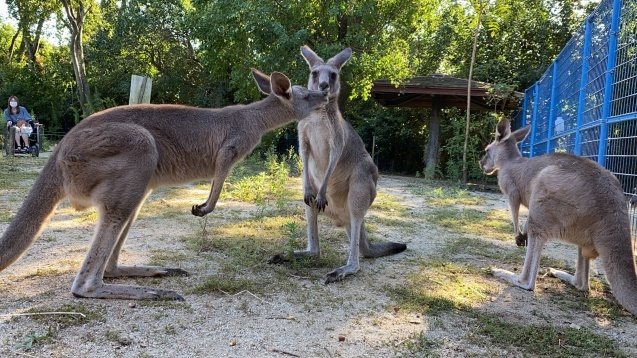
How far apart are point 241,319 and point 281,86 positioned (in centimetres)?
175

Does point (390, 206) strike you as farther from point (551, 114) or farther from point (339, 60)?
point (551, 114)

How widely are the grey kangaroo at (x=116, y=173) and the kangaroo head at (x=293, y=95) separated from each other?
570 millimetres

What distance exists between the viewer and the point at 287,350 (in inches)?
86.7

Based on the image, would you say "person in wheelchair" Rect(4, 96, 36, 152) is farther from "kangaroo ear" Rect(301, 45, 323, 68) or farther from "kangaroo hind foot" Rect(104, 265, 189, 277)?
"kangaroo hind foot" Rect(104, 265, 189, 277)

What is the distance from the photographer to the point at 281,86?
350cm

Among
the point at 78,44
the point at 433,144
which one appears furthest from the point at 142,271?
the point at 78,44

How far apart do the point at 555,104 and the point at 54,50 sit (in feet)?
95.0

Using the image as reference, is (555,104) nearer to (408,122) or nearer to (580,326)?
(580,326)

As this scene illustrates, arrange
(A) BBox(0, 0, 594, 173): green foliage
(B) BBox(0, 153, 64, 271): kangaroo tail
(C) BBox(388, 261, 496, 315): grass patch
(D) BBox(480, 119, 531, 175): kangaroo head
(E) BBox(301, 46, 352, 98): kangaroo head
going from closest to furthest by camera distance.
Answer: (B) BBox(0, 153, 64, 271): kangaroo tail, (C) BBox(388, 261, 496, 315): grass patch, (E) BBox(301, 46, 352, 98): kangaroo head, (D) BBox(480, 119, 531, 175): kangaroo head, (A) BBox(0, 0, 594, 173): green foliage

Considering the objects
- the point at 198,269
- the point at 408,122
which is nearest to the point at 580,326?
the point at 198,269

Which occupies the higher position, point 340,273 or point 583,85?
point 583,85

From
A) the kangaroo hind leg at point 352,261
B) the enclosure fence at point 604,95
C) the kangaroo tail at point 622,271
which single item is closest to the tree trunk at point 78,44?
the enclosure fence at point 604,95

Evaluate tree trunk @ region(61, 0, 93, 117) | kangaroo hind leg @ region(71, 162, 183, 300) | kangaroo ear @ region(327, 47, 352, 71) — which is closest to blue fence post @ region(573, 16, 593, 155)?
kangaroo ear @ region(327, 47, 352, 71)

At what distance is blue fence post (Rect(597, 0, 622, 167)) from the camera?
4691mm
